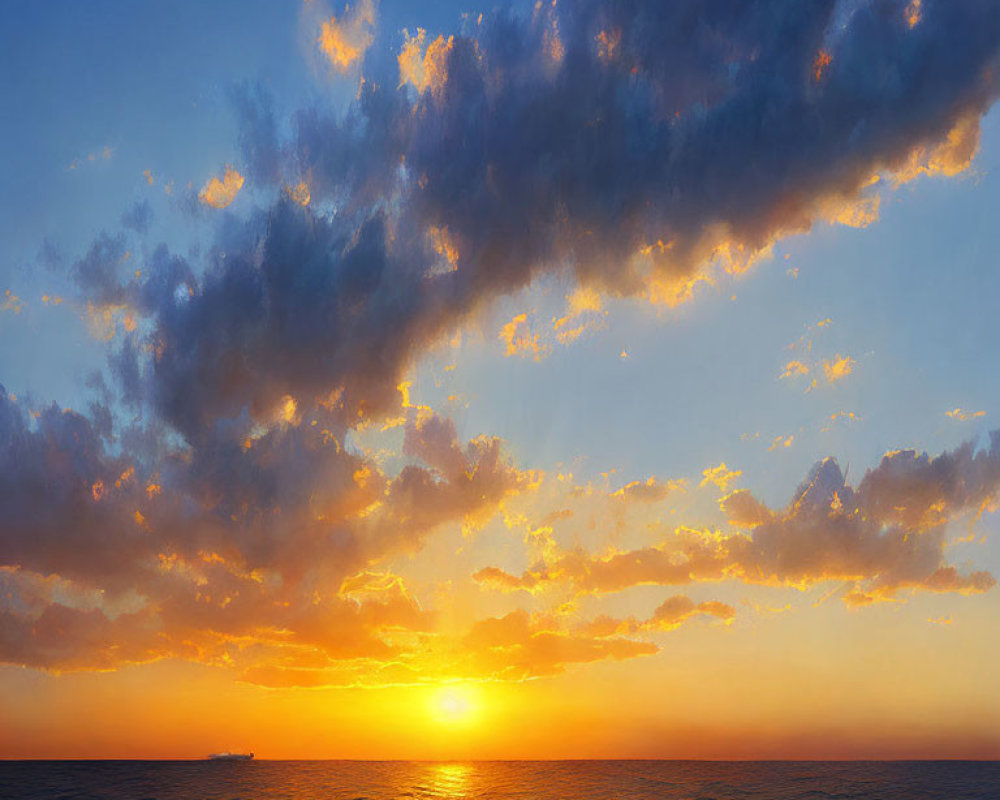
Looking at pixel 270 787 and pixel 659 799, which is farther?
pixel 270 787

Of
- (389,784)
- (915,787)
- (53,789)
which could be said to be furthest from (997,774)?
(53,789)

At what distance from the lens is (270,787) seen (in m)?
99.5

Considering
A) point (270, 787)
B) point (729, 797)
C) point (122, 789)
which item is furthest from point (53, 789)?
point (729, 797)

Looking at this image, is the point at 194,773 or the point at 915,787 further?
the point at 194,773

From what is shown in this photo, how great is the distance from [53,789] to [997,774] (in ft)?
636

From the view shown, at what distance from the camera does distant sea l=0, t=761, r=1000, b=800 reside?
91438 mm

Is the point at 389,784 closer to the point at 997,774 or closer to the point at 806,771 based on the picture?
the point at 806,771

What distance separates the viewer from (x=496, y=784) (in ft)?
346

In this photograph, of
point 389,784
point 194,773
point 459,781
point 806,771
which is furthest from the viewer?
point 806,771

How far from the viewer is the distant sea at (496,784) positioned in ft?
300

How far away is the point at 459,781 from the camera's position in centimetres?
11119

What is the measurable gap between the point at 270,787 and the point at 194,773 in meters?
44.6

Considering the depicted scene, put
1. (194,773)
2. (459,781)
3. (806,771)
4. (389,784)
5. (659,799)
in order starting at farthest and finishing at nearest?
(806,771) < (194,773) < (459,781) < (389,784) < (659,799)

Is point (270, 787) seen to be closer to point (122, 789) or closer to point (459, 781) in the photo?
point (122, 789)
